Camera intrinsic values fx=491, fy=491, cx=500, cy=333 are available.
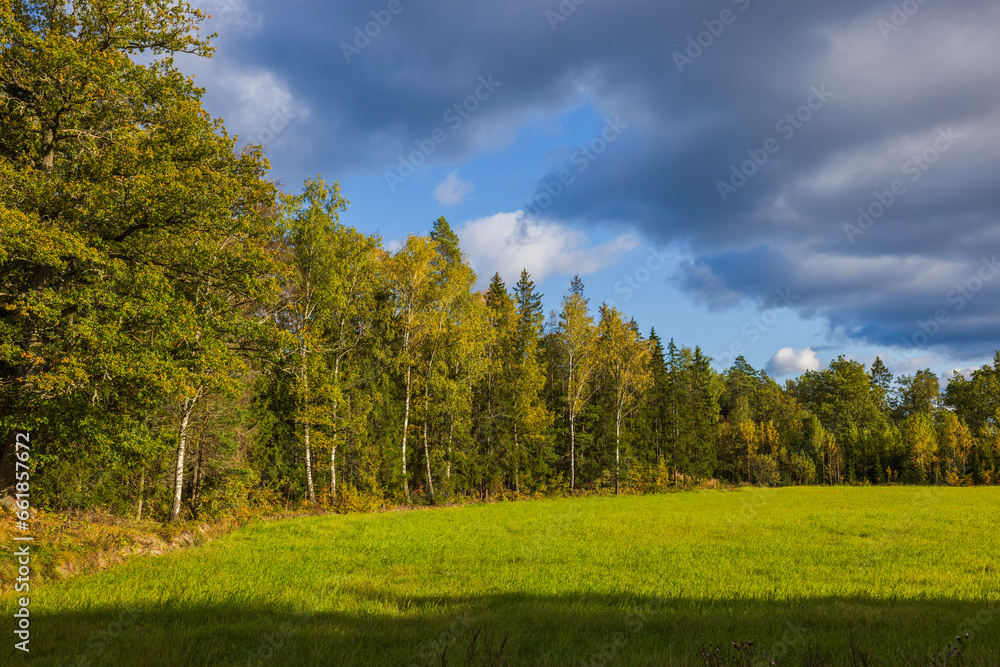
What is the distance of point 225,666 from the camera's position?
5188 mm

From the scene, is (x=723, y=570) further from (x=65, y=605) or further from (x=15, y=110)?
(x=15, y=110)

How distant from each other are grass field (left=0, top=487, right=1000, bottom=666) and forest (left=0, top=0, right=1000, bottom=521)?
5351 mm

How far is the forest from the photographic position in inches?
496

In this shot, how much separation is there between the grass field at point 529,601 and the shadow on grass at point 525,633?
0.11ft

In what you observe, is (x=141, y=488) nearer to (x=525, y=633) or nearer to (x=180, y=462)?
(x=180, y=462)

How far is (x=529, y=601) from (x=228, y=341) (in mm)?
14214

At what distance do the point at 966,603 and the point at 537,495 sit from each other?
108 ft

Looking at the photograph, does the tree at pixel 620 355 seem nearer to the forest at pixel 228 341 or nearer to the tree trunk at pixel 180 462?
the forest at pixel 228 341

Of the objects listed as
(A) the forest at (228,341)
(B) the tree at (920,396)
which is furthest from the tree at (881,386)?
(A) the forest at (228,341)

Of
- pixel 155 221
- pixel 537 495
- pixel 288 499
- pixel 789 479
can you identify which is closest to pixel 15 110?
pixel 155 221

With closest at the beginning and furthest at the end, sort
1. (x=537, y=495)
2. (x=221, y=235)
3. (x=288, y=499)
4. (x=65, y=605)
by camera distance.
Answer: (x=65, y=605), (x=221, y=235), (x=288, y=499), (x=537, y=495)

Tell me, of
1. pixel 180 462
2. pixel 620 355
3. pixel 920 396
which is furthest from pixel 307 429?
pixel 920 396

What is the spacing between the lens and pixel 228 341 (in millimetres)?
17359

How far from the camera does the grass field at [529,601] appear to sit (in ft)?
18.0
